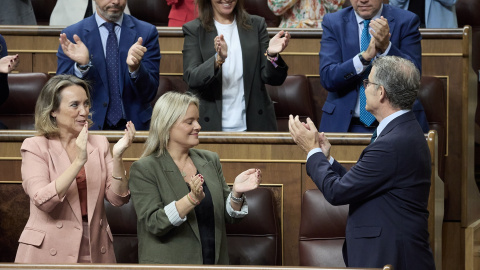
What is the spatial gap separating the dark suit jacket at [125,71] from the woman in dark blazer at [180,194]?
643 millimetres

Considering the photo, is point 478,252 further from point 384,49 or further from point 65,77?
point 65,77

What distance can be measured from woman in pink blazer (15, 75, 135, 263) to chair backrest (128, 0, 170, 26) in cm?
222

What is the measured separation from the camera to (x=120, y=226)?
8.95 ft

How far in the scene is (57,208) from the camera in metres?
2.40

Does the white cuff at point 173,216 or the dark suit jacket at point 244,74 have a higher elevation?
the dark suit jacket at point 244,74

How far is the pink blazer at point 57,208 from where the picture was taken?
2.37 metres

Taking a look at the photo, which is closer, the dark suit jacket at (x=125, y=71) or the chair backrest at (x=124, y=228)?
the chair backrest at (x=124, y=228)

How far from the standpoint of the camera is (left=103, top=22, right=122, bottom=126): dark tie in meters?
3.18

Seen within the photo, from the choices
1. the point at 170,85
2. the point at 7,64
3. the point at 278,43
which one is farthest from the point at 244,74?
the point at 7,64

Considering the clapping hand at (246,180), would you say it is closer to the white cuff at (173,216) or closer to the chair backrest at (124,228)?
the white cuff at (173,216)

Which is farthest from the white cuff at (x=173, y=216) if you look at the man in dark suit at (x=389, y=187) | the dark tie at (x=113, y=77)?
the dark tie at (x=113, y=77)

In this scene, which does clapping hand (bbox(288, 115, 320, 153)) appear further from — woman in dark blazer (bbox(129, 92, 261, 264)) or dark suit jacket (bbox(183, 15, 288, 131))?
dark suit jacket (bbox(183, 15, 288, 131))

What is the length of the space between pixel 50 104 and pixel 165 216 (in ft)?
1.65

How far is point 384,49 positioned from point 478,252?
79 centimetres
